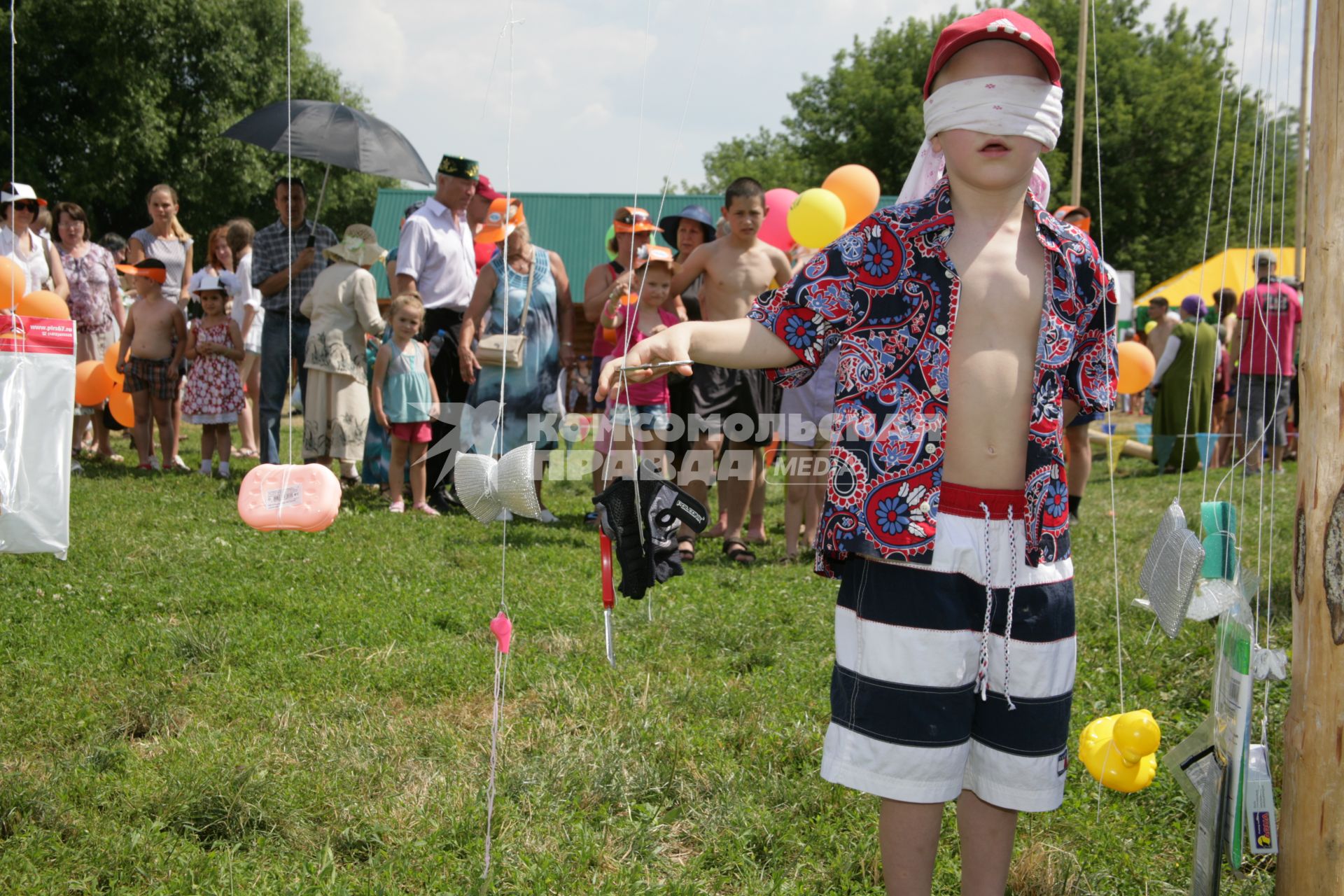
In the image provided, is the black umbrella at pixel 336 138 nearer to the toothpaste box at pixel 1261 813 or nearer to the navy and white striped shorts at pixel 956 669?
the navy and white striped shorts at pixel 956 669

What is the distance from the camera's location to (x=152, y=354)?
841 centimetres

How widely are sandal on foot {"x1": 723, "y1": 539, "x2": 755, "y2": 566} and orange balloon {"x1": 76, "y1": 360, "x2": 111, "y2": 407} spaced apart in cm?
483

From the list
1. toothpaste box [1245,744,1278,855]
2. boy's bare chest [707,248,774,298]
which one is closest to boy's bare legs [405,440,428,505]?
boy's bare chest [707,248,774,298]

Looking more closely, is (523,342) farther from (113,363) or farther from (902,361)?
(902,361)

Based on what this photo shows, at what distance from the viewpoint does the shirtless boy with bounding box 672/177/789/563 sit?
620cm

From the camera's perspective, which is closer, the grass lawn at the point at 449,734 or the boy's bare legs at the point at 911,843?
the boy's bare legs at the point at 911,843

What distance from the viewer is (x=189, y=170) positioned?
27.2m

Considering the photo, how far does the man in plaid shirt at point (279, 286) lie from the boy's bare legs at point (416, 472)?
1.06 meters

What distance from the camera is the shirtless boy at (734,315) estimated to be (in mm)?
6199

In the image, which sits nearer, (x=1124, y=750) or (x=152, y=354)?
(x=1124, y=750)

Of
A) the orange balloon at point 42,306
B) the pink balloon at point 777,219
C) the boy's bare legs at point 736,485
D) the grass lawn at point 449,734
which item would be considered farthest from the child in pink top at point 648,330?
the orange balloon at point 42,306

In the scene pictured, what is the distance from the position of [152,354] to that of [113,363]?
0.53m

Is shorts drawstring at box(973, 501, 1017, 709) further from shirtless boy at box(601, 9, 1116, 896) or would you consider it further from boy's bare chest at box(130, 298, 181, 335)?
boy's bare chest at box(130, 298, 181, 335)

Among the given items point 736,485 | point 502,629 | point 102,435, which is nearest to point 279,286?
point 102,435
